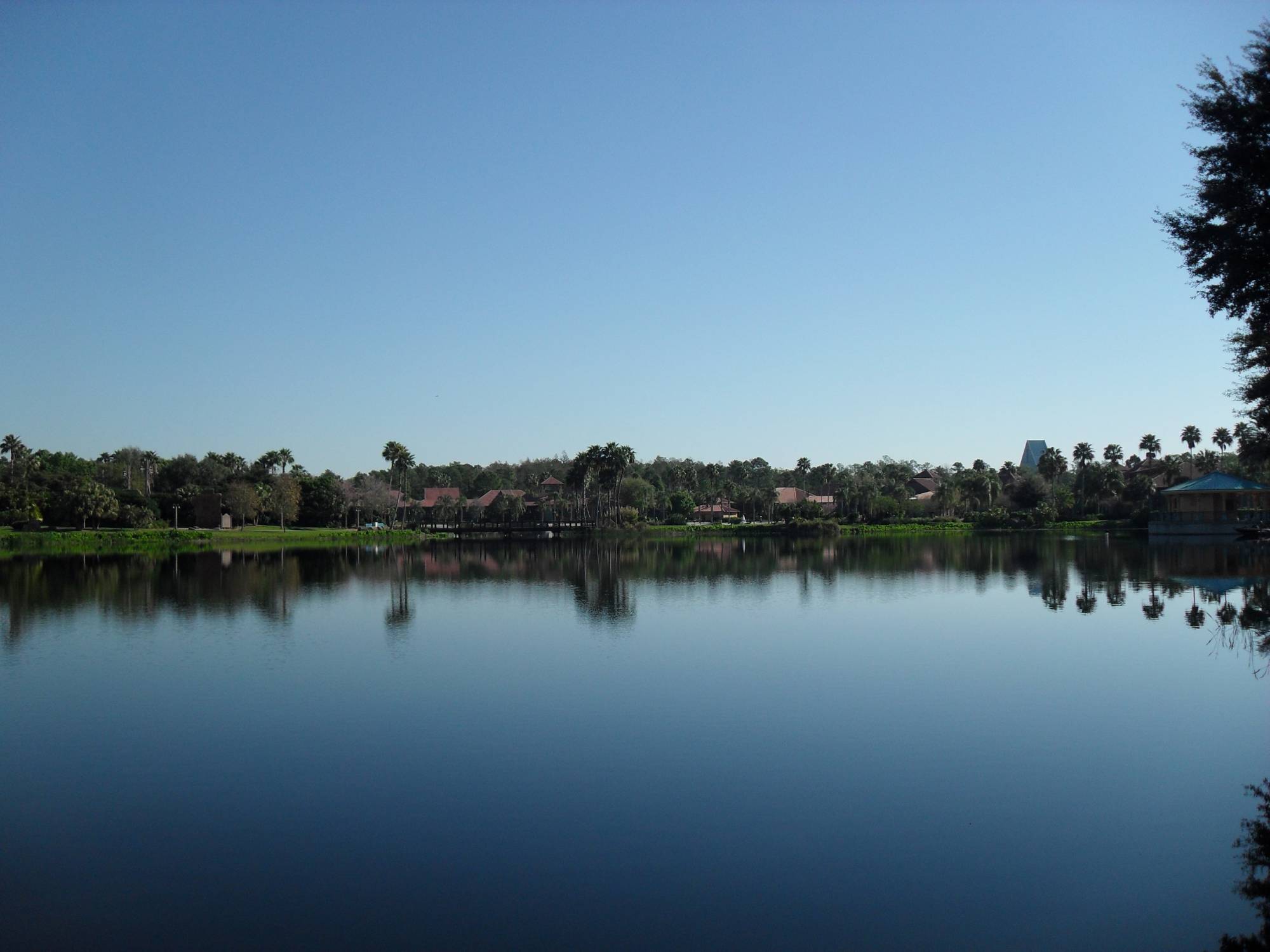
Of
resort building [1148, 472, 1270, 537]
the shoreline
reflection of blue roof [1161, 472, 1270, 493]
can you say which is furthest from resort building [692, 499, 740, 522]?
reflection of blue roof [1161, 472, 1270, 493]

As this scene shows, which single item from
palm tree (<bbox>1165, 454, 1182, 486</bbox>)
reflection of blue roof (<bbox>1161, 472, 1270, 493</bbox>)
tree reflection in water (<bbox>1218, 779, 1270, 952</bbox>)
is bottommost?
tree reflection in water (<bbox>1218, 779, 1270, 952</bbox>)

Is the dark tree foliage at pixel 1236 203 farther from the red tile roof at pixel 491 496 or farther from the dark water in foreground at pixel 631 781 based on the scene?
the red tile roof at pixel 491 496

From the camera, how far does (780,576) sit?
Result: 44.8 metres

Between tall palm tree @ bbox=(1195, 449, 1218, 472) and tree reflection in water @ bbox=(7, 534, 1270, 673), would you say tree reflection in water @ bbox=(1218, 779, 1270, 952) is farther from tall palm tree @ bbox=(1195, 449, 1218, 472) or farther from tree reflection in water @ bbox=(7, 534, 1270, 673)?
tall palm tree @ bbox=(1195, 449, 1218, 472)

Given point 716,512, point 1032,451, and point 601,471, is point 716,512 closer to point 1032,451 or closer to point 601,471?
point 601,471

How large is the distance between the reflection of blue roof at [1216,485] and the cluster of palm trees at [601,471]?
48805 millimetres

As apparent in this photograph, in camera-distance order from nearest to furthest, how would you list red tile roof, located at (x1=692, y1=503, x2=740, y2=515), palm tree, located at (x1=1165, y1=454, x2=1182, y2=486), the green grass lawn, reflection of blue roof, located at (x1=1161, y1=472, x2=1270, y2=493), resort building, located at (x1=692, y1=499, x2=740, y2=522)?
the green grass lawn → reflection of blue roof, located at (x1=1161, y1=472, x2=1270, y2=493) → palm tree, located at (x1=1165, y1=454, x2=1182, y2=486) → resort building, located at (x1=692, y1=499, x2=740, y2=522) → red tile roof, located at (x1=692, y1=503, x2=740, y2=515)

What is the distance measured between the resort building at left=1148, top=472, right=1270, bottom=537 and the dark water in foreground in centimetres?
5304

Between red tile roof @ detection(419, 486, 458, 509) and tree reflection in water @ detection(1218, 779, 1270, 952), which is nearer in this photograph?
tree reflection in water @ detection(1218, 779, 1270, 952)

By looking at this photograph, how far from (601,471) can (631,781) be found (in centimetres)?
8229

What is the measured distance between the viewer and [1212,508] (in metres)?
76.3

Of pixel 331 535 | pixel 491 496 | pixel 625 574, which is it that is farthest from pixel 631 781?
pixel 491 496

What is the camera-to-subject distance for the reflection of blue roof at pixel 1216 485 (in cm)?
7381

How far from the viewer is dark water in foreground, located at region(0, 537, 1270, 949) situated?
888 centimetres
